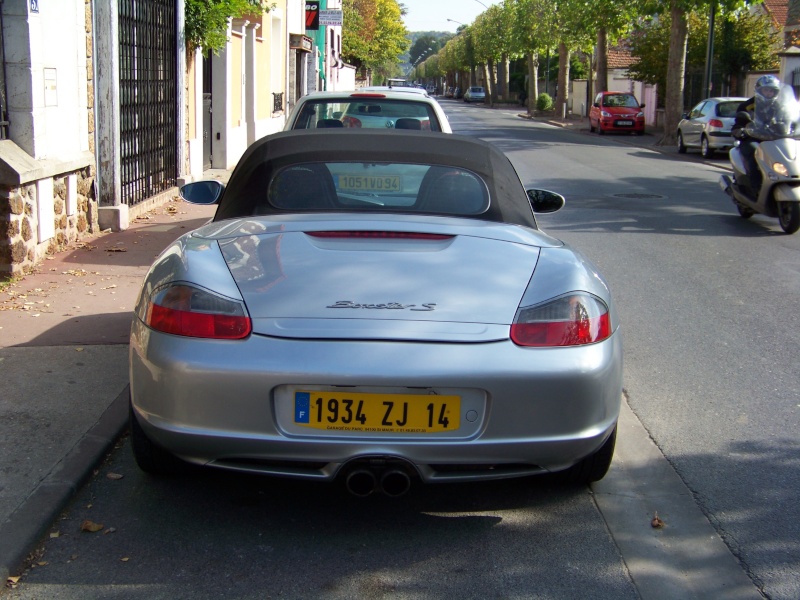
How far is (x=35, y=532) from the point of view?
351 cm

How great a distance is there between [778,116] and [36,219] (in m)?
8.75

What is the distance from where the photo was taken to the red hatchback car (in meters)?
37.8

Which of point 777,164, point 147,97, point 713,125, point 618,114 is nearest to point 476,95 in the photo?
point 618,114

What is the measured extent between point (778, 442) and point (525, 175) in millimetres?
14753

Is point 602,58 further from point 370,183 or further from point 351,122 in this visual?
point 370,183

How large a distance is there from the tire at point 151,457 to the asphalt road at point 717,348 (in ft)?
7.02

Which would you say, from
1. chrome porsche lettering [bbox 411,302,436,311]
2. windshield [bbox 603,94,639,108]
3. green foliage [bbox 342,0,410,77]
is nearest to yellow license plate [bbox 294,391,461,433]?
chrome porsche lettering [bbox 411,302,436,311]

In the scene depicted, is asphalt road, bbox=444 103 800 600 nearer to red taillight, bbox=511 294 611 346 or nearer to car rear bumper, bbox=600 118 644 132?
red taillight, bbox=511 294 611 346

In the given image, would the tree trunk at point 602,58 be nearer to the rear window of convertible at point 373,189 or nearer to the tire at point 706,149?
the tire at point 706,149

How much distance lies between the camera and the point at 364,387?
3289 mm

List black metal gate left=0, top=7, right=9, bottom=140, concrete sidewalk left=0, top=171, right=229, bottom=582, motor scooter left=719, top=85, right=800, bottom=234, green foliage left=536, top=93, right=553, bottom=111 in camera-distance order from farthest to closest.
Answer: green foliage left=536, top=93, right=553, bottom=111, motor scooter left=719, top=85, right=800, bottom=234, black metal gate left=0, top=7, right=9, bottom=140, concrete sidewalk left=0, top=171, right=229, bottom=582

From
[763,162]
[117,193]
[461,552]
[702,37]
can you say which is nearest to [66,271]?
[117,193]

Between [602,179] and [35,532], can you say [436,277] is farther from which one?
[602,179]

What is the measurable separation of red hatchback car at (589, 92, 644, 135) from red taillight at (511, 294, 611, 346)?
35638 millimetres
